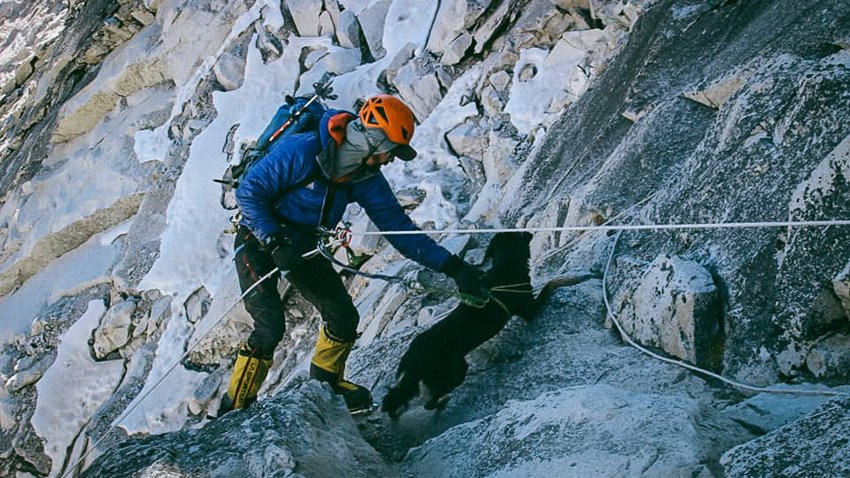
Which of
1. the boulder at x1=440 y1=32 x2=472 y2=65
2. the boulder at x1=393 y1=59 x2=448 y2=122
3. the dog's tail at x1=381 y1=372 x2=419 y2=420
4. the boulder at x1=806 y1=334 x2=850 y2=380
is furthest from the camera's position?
the boulder at x1=393 y1=59 x2=448 y2=122

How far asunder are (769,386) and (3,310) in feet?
58.1

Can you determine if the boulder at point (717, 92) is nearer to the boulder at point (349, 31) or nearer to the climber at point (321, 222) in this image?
the climber at point (321, 222)

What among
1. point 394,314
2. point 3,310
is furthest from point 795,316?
point 3,310

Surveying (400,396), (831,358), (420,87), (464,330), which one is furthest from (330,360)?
(420,87)

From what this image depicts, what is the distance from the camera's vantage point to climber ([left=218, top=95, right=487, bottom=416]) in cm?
535

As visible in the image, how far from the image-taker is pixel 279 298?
5.62 m

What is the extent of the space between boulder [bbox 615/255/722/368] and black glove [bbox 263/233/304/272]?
225 cm

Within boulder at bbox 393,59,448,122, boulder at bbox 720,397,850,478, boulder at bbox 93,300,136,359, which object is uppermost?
boulder at bbox 720,397,850,478

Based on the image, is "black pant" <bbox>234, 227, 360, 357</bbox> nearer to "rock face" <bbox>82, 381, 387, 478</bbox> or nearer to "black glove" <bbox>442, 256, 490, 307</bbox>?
"black glove" <bbox>442, 256, 490, 307</bbox>

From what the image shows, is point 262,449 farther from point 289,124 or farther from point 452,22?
point 452,22

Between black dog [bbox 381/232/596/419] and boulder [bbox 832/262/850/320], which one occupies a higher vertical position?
boulder [bbox 832/262/850/320]

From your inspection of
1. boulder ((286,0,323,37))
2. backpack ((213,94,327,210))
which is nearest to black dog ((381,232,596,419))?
backpack ((213,94,327,210))

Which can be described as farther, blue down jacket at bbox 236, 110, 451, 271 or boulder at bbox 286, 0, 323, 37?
boulder at bbox 286, 0, 323, 37

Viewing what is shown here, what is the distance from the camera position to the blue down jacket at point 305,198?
538 cm
